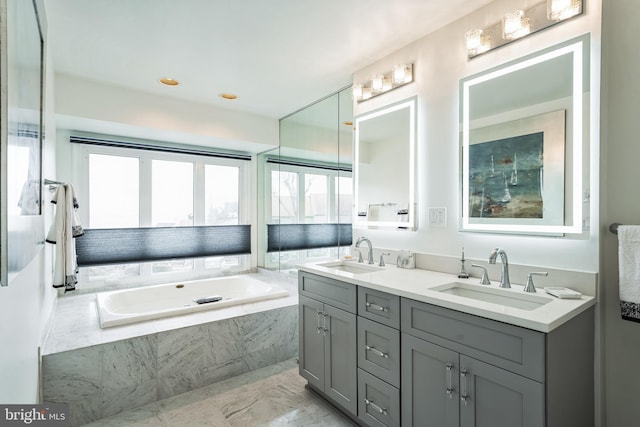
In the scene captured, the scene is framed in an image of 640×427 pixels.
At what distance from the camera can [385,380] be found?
176cm

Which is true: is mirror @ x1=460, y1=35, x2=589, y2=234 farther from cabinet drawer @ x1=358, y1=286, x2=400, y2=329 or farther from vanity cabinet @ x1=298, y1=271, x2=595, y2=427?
cabinet drawer @ x1=358, y1=286, x2=400, y2=329

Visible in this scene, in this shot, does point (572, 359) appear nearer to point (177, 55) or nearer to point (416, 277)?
point (416, 277)

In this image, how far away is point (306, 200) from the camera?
364 centimetres

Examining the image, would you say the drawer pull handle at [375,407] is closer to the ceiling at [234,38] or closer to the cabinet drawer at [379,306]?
the cabinet drawer at [379,306]

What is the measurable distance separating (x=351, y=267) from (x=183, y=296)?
226 cm

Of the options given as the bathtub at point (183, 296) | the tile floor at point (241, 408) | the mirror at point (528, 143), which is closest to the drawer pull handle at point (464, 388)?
the mirror at point (528, 143)

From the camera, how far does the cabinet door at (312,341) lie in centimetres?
222

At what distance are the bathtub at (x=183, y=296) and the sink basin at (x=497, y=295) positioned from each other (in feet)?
6.18

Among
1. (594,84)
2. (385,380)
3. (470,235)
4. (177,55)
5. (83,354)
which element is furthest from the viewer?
(177,55)

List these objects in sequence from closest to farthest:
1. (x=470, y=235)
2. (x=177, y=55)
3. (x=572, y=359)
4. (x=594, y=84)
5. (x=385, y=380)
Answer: (x=572, y=359), (x=594, y=84), (x=385, y=380), (x=470, y=235), (x=177, y=55)

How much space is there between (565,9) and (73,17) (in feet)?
→ 9.13

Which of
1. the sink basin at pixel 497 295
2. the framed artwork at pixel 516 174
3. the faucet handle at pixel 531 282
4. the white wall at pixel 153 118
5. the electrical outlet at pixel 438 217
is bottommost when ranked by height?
the sink basin at pixel 497 295

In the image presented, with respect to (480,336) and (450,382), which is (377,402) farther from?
(480,336)

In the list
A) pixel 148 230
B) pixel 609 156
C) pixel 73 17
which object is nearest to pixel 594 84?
pixel 609 156
